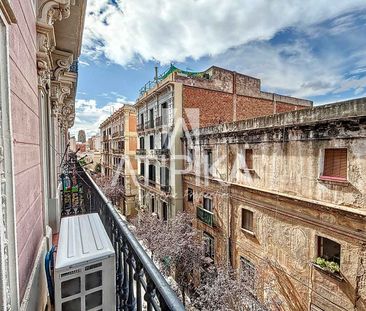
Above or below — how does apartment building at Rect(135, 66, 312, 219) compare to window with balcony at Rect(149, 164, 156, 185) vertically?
above

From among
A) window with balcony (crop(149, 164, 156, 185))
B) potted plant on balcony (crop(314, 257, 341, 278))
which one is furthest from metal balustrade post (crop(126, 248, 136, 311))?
window with balcony (crop(149, 164, 156, 185))

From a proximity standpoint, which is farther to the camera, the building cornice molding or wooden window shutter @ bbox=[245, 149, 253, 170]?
wooden window shutter @ bbox=[245, 149, 253, 170]

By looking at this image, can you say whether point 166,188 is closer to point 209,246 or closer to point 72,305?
point 209,246

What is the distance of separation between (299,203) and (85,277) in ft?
26.0

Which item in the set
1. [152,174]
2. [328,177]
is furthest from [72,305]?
[152,174]

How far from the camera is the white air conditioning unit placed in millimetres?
1644

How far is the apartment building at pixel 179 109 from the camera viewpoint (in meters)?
15.4

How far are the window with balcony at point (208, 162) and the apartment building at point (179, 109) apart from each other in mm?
2766

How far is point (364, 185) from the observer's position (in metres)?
6.20

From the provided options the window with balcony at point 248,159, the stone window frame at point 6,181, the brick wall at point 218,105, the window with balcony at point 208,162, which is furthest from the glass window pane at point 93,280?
the brick wall at point 218,105

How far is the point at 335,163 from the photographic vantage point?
22.8ft

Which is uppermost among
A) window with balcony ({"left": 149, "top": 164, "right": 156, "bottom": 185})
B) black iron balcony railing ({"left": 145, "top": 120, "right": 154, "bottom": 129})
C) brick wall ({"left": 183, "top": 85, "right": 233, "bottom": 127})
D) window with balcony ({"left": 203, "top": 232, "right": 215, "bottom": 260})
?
brick wall ({"left": 183, "top": 85, "right": 233, "bottom": 127})

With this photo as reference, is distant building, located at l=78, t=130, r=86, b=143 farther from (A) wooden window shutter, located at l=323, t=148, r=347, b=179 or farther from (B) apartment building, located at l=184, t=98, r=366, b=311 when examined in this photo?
(A) wooden window shutter, located at l=323, t=148, r=347, b=179

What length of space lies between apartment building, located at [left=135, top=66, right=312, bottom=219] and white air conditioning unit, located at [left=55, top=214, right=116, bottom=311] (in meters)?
13.6
